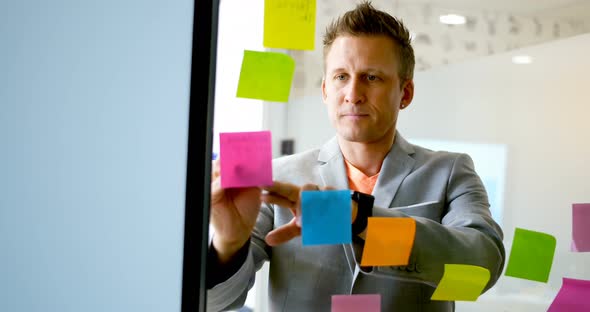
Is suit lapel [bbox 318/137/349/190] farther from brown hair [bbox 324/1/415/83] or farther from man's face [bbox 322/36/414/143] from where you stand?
brown hair [bbox 324/1/415/83]

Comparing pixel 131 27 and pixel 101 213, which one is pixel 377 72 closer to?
pixel 131 27

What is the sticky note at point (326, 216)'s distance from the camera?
0.76m

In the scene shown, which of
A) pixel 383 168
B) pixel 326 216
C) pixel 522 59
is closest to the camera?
pixel 326 216

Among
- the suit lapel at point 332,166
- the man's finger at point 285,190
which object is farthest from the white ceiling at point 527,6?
the man's finger at point 285,190

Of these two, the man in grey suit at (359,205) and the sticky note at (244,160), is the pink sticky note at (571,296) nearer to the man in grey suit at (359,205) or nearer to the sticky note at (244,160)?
the man in grey suit at (359,205)

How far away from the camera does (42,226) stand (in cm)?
79

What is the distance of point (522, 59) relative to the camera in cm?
100

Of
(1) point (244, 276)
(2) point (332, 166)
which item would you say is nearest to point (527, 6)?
(2) point (332, 166)

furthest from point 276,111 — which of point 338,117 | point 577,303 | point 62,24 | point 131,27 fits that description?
point 577,303

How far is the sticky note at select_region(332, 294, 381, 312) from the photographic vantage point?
2.72 ft

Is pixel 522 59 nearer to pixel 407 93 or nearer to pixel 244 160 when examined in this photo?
pixel 407 93

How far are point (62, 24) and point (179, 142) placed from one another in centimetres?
27

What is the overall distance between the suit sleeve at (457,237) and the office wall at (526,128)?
2.6 inches

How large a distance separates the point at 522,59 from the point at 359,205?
511 millimetres
